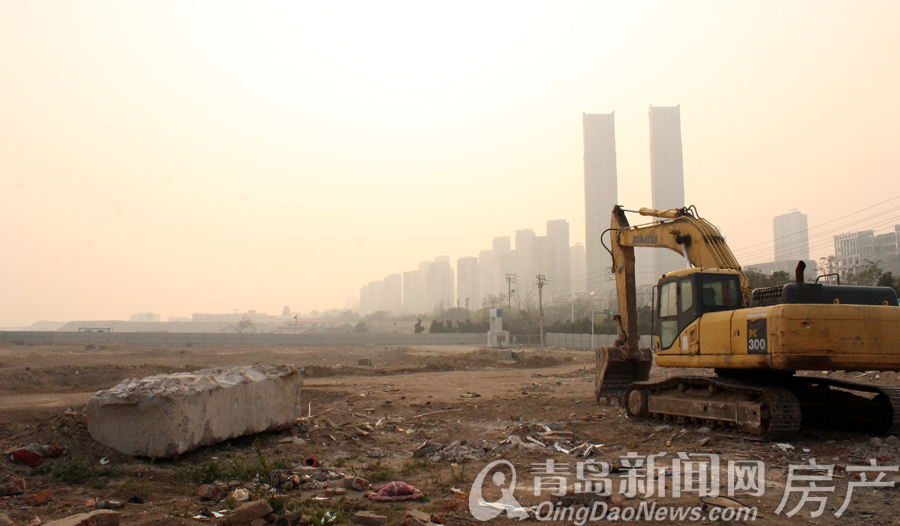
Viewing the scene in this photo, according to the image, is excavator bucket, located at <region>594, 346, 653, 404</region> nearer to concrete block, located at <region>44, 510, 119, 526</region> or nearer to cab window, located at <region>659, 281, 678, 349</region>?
cab window, located at <region>659, 281, 678, 349</region>

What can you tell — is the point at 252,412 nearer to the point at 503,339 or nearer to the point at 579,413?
the point at 579,413

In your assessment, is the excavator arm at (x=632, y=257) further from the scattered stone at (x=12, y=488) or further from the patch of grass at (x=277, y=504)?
the scattered stone at (x=12, y=488)

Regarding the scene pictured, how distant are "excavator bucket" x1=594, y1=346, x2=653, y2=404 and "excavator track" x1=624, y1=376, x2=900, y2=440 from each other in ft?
5.93

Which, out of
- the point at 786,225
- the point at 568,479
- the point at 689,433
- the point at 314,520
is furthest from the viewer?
the point at 786,225

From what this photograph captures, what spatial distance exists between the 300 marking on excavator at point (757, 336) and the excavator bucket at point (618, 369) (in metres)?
4.11

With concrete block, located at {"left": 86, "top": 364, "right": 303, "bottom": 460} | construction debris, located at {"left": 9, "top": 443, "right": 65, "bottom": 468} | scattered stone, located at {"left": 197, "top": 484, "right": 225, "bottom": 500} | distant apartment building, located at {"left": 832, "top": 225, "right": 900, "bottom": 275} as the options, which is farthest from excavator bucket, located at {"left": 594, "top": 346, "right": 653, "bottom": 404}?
distant apartment building, located at {"left": 832, "top": 225, "right": 900, "bottom": 275}

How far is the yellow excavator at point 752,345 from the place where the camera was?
7.79 m

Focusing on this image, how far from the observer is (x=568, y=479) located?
6633mm

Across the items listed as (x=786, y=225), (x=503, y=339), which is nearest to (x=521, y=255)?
(x=786, y=225)

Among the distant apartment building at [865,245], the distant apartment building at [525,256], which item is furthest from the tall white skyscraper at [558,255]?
the distant apartment building at [865,245]

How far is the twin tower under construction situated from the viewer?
94812 mm

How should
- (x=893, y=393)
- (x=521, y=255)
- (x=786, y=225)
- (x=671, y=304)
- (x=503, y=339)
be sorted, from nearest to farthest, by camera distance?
1. (x=893, y=393)
2. (x=671, y=304)
3. (x=503, y=339)
4. (x=786, y=225)
5. (x=521, y=255)

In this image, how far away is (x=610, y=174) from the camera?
9956 cm

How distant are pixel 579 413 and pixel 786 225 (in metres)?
117
